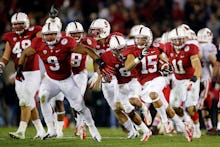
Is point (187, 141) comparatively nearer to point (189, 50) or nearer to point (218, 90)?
point (189, 50)

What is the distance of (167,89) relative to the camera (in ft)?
47.0

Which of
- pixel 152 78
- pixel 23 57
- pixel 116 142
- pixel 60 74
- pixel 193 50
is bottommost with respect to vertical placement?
pixel 116 142

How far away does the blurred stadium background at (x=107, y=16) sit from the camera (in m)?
18.2

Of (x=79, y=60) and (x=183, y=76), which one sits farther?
(x=183, y=76)

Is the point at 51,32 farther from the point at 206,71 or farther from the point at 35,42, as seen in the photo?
the point at 206,71

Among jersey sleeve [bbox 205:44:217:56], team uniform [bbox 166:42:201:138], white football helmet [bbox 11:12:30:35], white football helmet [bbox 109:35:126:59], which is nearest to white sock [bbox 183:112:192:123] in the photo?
team uniform [bbox 166:42:201:138]

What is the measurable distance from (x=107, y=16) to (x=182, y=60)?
256 inches

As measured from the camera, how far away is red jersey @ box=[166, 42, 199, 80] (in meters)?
13.6

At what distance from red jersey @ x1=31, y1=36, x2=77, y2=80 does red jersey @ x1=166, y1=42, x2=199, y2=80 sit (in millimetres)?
2304

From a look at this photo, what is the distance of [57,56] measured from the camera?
12.1 meters

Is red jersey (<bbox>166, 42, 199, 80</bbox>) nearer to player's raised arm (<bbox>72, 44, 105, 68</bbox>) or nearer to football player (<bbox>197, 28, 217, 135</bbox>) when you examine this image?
football player (<bbox>197, 28, 217, 135</bbox>)

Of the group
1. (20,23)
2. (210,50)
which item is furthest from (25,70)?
(210,50)

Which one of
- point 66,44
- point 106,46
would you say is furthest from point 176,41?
point 66,44

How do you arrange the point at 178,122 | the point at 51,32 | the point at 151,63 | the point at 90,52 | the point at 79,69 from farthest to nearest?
the point at 79,69 → the point at 151,63 → the point at 178,122 → the point at 51,32 → the point at 90,52
